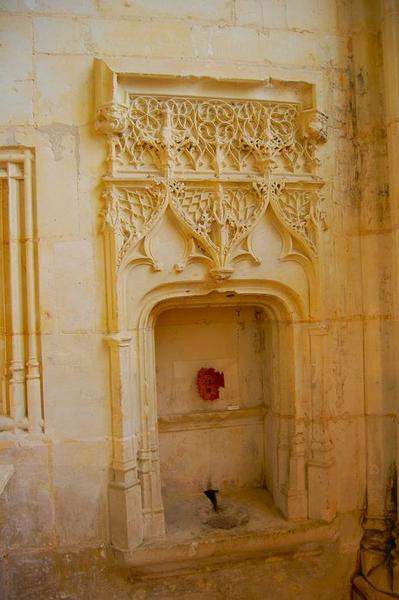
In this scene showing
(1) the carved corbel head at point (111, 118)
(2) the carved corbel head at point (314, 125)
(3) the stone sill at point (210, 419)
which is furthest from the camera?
(3) the stone sill at point (210, 419)

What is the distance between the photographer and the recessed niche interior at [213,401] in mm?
3465

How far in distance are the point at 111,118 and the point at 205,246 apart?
89 centimetres

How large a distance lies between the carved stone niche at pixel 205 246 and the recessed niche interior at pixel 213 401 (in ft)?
0.75

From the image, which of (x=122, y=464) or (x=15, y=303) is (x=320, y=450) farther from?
(x=15, y=303)

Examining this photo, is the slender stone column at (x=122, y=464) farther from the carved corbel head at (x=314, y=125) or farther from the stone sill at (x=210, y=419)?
the carved corbel head at (x=314, y=125)

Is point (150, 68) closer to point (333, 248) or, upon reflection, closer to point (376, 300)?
point (333, 248)

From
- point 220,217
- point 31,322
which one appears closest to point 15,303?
point 31,322

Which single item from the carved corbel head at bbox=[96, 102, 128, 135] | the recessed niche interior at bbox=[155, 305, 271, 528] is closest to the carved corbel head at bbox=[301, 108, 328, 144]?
the carved corbel head at bbox=[96, 102, 128, 135]

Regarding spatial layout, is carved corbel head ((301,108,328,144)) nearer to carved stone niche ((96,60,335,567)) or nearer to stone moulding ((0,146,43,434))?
carved stone niche ((96,60,335,567))

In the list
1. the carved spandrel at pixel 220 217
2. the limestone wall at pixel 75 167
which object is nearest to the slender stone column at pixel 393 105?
the limestone wall at pixel 75 167

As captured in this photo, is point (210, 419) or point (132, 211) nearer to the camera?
point (132, 211)

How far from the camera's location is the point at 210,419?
11.5ft

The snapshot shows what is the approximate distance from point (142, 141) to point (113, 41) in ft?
1.94

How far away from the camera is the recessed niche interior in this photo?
346 centimetres
